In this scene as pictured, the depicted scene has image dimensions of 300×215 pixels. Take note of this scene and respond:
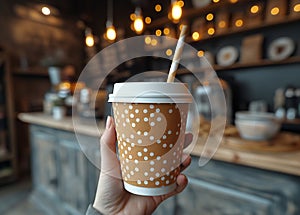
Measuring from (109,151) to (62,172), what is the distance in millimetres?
1447

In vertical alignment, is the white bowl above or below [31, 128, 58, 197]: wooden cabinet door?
above

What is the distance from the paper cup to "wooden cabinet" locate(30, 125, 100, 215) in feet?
3.54

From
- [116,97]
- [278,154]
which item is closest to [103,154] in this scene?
[116,97]

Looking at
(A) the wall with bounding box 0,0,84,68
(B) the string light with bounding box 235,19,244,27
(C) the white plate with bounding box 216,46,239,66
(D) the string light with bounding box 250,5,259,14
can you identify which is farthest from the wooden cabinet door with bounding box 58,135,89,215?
(D) the string light with bounding box 250,5,259,14

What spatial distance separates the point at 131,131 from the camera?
0.36 m

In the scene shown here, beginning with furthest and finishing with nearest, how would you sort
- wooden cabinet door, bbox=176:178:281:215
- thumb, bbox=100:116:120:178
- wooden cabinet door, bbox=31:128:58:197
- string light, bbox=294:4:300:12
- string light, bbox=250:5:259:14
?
string light, bbox=250:5:259:14
wooden cabinet door, bbox=31:128:58:197
string light, bbox=294:4:300:12
wooden cabinet door, bbox=176:178:281:215
thumb, bbox=100:116:120:178

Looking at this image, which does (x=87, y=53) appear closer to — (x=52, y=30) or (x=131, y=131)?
(x=52, y=30)

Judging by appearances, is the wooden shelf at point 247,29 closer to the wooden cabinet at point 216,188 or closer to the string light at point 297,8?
the string light at point 297,8

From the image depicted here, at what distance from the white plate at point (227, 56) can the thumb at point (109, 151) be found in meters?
2.16

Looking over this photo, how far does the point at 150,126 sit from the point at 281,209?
0.69 metres

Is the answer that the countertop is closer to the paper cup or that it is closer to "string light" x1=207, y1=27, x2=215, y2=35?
the paper cup

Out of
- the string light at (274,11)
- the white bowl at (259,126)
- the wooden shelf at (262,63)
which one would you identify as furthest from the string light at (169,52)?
the string light at (274,11)

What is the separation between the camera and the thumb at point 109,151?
453mm

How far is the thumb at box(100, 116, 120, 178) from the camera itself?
0.45m
